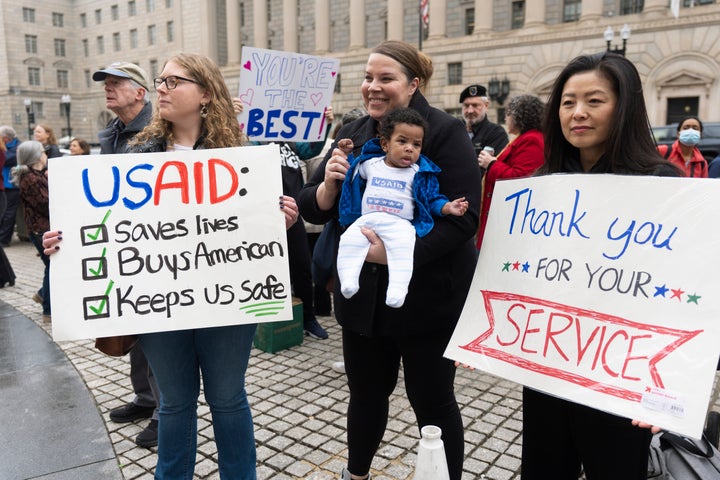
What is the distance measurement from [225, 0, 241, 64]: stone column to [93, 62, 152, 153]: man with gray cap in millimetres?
46260

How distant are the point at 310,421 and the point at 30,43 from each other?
73075 mm

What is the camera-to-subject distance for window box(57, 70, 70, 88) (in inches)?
2554

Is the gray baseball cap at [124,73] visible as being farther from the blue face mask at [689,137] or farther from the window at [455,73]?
the window at [455,73]

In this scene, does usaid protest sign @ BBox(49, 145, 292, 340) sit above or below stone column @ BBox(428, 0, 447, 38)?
below

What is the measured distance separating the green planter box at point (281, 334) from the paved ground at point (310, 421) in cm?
7

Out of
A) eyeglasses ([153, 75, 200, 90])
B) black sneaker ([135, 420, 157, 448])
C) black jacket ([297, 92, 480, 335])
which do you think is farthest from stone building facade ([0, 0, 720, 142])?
black jacket ([297, 92, 480, 335])

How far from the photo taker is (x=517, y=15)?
35656mm

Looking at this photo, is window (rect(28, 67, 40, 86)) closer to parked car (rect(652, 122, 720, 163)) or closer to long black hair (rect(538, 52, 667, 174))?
parked car (rect(652, 122, 720, 163))

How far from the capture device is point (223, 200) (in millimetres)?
2328

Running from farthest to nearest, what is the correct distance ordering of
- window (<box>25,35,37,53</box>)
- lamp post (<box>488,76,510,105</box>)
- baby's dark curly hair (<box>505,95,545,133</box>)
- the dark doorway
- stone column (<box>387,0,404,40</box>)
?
window (<box>25,35,37,53</box>)
stone column (<box>387,0,404,40</box>)
lamp post (<box>488,76,510,105</box>)
the dark doorway
baby's dark curly hair (<box>505,95,545,133</box>)

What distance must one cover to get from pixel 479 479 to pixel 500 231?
1.53 m

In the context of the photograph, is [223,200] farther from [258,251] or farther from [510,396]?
[510,396]

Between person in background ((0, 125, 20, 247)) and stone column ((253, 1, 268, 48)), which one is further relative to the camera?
stone column ((253, 1, 268, 48))

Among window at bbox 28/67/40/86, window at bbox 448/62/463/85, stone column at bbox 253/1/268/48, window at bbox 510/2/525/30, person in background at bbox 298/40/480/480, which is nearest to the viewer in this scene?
person in background at bbox 298/40/480/480
